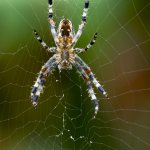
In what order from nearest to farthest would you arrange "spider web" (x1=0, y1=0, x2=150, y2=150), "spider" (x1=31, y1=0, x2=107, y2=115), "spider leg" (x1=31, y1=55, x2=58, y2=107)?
"spider" (x1=31, y1=0, x2=107, y2=115)
"spider leg" (x1=31, y1=55, x2=58, y2=107)
"spider web" (x1=0, y1=0, x2=150, y2=150)

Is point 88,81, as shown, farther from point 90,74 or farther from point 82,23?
point 82,23

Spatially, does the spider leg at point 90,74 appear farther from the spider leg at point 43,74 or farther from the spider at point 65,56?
the spider leg at point 43,74

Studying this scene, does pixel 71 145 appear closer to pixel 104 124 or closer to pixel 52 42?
pixel 104 124

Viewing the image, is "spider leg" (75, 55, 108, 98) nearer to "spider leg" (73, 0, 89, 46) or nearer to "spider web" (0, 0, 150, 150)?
"spider web" (0, 0, 150, 150)

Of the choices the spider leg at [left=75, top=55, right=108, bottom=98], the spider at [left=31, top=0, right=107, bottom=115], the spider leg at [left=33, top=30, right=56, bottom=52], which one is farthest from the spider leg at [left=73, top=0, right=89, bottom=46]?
the spider leg at [left=75, top=55, right=108, bottom=98]

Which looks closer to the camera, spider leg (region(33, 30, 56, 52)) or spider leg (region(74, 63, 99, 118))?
spider leg (region(33, 30, 56, 52))

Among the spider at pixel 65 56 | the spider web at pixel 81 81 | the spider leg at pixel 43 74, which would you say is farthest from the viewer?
the spider web at pixel 81 81

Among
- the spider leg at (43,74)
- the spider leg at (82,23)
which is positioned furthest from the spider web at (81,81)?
the spider leg at (82,23)
